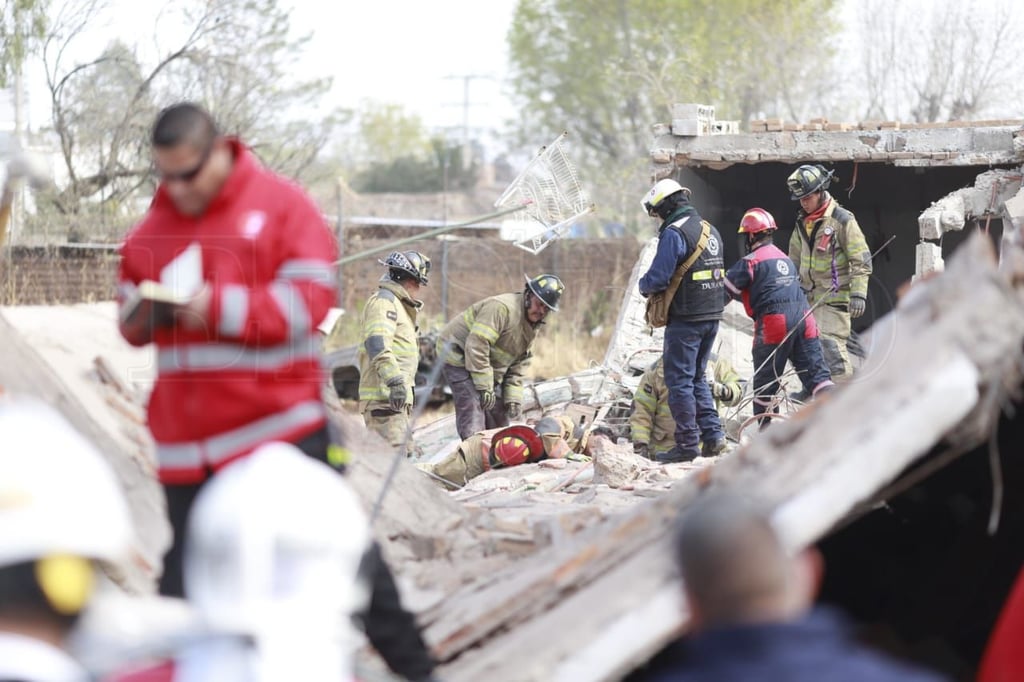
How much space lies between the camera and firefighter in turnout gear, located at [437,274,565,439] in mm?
9555

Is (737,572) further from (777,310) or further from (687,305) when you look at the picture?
(777,310)

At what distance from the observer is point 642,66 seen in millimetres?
31328

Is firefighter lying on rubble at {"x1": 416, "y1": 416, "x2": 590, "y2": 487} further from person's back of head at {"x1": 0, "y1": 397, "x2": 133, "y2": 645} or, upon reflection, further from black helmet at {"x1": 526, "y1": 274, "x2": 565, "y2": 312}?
person's back of head at {"x1": 0, "y1": 397, "x2": 133, "y2": 645}

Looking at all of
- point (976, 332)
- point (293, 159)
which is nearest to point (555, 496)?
point (976, 332)

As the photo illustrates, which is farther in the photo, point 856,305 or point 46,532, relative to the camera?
point 856,305

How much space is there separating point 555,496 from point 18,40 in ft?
38.7

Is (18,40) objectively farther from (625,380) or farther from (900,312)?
(900,312)

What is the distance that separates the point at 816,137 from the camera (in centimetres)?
1254

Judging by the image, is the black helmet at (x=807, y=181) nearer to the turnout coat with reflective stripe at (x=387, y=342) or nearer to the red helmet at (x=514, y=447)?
the red helmet at (x=514, y=447)

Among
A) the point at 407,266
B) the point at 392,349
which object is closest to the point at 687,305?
the point at 407,266

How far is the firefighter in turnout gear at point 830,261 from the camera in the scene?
10.4 meters

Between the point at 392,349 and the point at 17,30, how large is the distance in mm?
8687

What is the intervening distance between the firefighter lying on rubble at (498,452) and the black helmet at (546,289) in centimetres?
99

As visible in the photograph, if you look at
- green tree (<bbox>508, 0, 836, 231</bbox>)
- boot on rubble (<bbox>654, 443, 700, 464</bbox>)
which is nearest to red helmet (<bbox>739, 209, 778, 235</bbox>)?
boot on rubble (<bbox>654, 443, 700, 464</bbox>)
